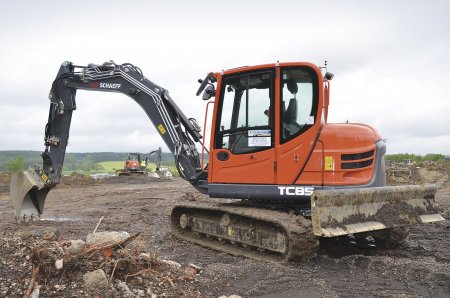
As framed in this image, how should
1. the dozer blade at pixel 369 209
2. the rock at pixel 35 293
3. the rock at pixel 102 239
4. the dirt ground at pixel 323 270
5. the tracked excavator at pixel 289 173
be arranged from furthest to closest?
the tracked excavator at pixel 289 173, the dozer blade at pixel 369 209, the dirt ground at pixel 323 270, the rock at pixel 102 239, the rock at pixel 35 293

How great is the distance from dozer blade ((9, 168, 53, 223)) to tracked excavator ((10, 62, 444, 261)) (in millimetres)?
3588

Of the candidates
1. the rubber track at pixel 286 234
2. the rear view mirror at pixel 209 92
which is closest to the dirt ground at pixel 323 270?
the rubber track at pixel 286 234

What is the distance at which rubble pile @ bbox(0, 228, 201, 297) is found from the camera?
4.32 metres

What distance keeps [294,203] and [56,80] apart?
5.67 metres

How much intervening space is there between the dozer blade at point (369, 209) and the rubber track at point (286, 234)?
27 centimetres

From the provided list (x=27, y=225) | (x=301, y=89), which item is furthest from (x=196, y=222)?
(x=27, y=225)

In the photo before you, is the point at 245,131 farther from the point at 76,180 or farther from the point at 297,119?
→ the point at 76,180

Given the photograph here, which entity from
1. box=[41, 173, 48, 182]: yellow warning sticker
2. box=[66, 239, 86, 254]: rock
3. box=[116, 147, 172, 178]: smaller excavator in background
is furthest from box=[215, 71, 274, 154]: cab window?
box=[116, 147, 172, 178]: smaller excavator in background

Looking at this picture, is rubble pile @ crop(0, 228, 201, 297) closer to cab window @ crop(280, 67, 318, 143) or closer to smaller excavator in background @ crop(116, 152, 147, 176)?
cab window @ crop(280, 67, 318, 143)

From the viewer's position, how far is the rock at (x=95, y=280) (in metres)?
4.42

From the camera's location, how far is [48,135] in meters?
9.94

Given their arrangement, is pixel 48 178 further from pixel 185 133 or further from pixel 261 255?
pixel 261 255

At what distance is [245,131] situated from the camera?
7.23 meters

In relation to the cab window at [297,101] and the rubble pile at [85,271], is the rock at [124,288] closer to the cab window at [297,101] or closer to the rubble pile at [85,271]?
the rubble pile at [85,271]
